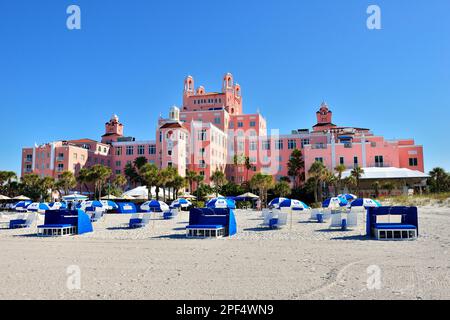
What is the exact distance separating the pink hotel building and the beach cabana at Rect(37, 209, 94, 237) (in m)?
47.6

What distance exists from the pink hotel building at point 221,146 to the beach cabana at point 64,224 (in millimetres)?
47554

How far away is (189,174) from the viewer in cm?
6272

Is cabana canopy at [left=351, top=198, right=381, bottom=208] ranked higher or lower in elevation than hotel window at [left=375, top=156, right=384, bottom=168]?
lower

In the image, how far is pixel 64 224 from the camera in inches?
731

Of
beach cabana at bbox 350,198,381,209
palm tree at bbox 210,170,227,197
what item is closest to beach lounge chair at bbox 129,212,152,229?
beach cabana at bbox 350,198,381,209

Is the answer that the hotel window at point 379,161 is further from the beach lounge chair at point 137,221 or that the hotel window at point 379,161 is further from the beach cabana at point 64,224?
the beach cabana at point 64,224

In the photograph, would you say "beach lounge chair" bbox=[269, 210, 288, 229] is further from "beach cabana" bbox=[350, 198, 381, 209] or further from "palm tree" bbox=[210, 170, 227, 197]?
"palm tree" bbox=[210, 170, 227, 197]

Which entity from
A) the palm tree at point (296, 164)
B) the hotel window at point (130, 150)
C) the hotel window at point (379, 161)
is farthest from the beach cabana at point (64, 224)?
the hotel window at point (130, 150)

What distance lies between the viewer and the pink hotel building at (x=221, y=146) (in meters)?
68.2

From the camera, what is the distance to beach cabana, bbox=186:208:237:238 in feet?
54.7

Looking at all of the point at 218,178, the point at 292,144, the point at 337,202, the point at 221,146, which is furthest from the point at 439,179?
the point at 337,202

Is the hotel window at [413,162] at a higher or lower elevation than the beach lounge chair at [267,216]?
higher

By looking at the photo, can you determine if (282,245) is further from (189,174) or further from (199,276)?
(189,174)

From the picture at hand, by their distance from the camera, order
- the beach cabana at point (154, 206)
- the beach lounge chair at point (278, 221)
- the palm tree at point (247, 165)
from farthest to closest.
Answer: the palm tree at point (247, 165) < the beach cabana at point (154, 206) < the beach lounge chair at point (278, 221)
